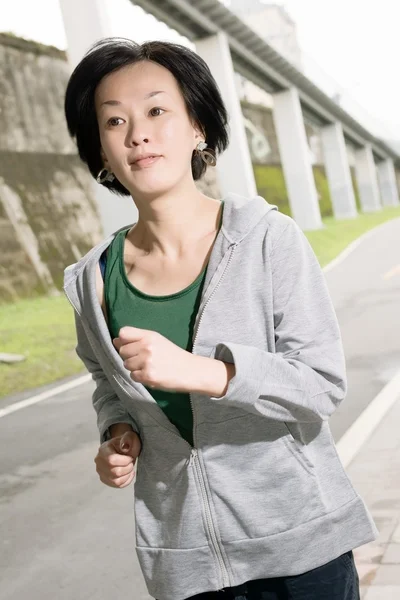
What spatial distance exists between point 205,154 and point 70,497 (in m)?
4.14

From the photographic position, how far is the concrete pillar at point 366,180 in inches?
2016

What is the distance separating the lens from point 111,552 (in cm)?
486

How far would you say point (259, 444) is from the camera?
1.91m

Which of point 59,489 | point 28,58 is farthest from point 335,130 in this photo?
point 59,489

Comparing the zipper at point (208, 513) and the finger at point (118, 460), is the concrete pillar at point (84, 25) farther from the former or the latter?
the zipper at point (208, 513)

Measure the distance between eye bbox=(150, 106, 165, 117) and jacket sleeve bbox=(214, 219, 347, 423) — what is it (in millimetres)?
383

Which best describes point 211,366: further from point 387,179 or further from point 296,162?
point 387,179

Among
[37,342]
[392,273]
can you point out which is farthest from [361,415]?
[392,273]

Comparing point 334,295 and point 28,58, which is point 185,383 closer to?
point 334,295

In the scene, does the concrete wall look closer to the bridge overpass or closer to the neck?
the bridge overpass

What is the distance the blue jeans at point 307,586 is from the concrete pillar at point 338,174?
132 ft

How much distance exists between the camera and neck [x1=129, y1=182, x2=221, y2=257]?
6.70ft

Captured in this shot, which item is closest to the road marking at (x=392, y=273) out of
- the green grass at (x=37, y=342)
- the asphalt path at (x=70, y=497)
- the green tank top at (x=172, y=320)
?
the green grass at (x=37, y=342)

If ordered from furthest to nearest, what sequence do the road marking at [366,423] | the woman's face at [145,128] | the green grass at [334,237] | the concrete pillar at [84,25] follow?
the green grass at [334,237]
the concrete pillar at [84,25]
the road marking at [366,423]
the woman's face at [145,128]
